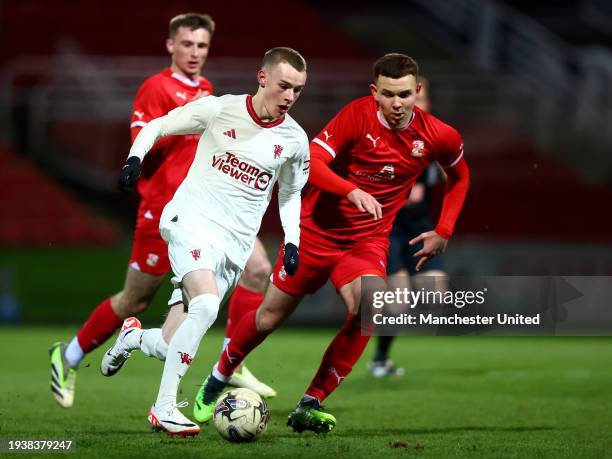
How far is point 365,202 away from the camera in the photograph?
6.30m

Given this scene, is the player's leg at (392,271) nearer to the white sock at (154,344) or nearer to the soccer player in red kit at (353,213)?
the soccer player in red kit at (353,213)

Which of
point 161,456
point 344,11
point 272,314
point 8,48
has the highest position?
point 344,11

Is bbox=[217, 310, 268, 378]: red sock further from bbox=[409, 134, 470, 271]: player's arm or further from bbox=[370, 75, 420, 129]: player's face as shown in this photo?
bbox=[370, 75, 420, 129]: player's face

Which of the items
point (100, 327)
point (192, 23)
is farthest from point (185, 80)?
point (100, 327)

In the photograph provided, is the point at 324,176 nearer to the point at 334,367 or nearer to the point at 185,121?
the point at 185,121

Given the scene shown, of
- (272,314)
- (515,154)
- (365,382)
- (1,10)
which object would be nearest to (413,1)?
(515,154)

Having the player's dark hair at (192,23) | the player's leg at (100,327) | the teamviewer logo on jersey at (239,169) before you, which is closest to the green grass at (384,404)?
the player's leg at (100,327)

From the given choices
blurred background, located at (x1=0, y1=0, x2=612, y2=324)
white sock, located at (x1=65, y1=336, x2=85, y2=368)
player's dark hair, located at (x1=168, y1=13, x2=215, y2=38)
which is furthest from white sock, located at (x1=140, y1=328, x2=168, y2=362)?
blurred background, located at (x1=0, y1=0, x2=612, y2=324)

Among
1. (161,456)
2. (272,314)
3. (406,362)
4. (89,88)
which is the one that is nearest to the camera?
(161,456)

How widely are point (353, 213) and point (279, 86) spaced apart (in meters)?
1.01

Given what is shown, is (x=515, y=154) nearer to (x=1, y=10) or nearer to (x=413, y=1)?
(x=413, y=1)

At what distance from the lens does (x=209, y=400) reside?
7.02 metres

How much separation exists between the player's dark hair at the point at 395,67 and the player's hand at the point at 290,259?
1.14 meters

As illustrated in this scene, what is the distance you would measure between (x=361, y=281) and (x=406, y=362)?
15.5 feet
